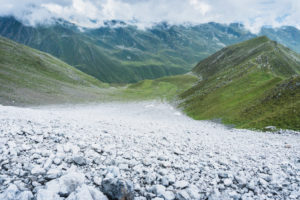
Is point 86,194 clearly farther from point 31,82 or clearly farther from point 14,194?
point 31,82

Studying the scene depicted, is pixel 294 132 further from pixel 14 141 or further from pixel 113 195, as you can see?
pixel 14 141

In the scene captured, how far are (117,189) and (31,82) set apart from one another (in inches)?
5586

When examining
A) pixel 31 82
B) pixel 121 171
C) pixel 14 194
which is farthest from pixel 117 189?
pixel 31 82

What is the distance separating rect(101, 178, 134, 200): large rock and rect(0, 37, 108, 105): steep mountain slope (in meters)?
94.2

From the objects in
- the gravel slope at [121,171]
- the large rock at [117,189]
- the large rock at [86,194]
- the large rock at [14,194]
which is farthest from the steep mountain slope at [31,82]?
the large rock at [117,189]

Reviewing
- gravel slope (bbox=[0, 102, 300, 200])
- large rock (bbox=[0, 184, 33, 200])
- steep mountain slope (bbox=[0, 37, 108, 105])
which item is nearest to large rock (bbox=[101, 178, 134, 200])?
gravel slope (bbox=[0, 102, 300, 200])

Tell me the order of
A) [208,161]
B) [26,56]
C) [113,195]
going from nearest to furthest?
1. [113,195]
2. [208,161]
3. [26,56]

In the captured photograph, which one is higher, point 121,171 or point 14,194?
point 121,171

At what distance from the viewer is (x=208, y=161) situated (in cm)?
1066

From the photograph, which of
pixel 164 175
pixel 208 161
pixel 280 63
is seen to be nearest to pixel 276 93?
pixel 208 161

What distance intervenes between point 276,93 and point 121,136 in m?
44.5

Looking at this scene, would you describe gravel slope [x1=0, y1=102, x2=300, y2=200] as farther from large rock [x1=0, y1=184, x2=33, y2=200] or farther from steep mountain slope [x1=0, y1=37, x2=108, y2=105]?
steep mountain slope [x1=0, y1=37, x2=108, y2=105]

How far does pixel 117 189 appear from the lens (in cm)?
699

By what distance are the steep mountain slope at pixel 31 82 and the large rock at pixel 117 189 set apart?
309ft
